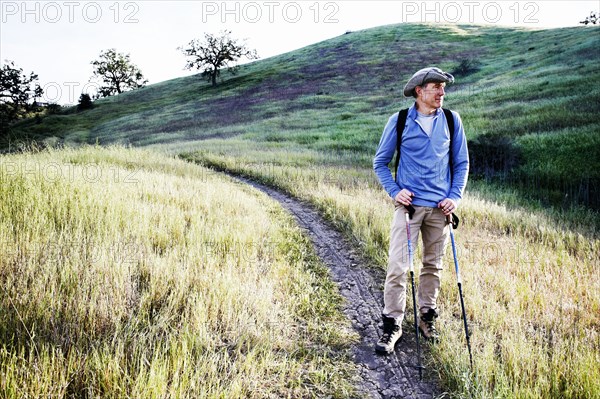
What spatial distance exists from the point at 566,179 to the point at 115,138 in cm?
4179

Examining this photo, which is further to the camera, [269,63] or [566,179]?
[269,63]

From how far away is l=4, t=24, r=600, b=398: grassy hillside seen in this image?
11.3 ft

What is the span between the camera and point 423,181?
397cm

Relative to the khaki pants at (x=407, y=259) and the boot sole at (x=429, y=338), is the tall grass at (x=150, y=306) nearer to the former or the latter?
the khaki pants at (x=407, y=259)

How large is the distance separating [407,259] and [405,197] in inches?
27.9

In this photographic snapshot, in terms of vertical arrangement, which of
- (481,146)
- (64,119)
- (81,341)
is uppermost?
(64,119)

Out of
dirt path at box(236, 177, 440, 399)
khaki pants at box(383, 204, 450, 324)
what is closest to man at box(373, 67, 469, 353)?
khaki pants at box(383, 204, 450, 324)

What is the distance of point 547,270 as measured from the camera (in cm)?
529

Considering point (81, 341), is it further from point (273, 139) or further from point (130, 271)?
point (273, 139)

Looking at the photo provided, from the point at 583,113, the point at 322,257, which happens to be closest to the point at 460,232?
the point at 322,257

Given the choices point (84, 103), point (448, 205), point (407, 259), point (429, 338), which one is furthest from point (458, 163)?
point (84, 103)

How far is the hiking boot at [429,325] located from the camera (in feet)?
12.9

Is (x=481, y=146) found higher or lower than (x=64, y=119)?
lower

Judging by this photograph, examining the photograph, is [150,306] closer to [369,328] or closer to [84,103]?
[369,328]
